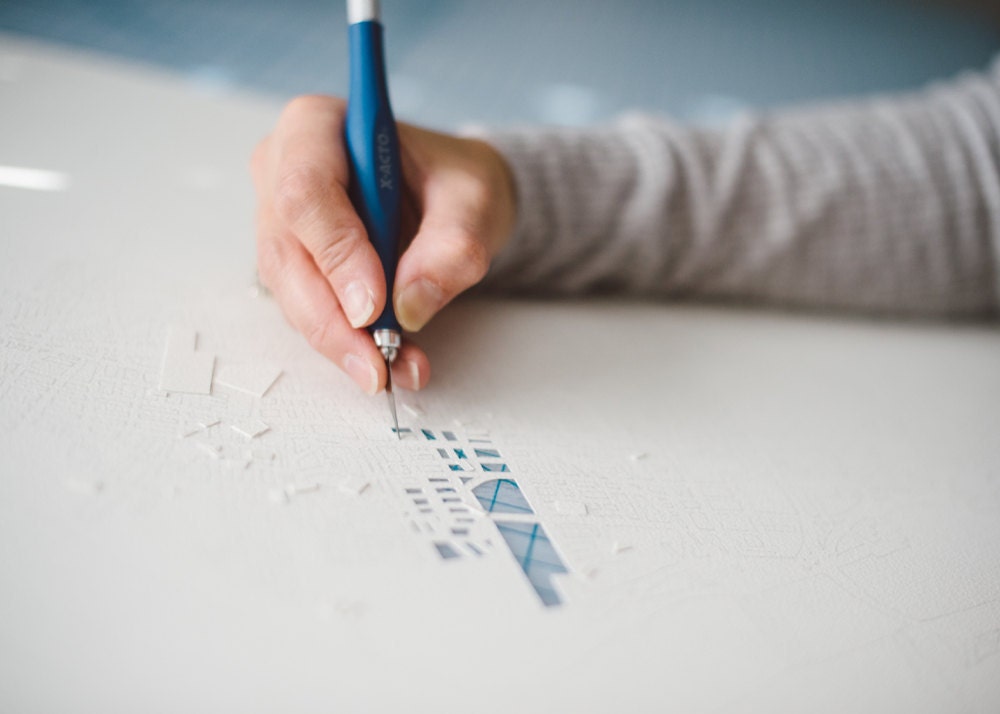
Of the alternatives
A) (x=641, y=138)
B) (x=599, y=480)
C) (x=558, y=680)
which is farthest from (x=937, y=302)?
(x=558, y=680)

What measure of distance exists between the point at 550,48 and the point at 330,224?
0.76 metres

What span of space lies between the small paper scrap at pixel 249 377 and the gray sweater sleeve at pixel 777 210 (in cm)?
19

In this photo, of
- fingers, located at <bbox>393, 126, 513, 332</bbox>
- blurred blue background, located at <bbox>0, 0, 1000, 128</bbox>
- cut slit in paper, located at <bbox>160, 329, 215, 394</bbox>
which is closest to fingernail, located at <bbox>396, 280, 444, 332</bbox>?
fingers, located at <bbox>393, 126, 513, 332</bbox>

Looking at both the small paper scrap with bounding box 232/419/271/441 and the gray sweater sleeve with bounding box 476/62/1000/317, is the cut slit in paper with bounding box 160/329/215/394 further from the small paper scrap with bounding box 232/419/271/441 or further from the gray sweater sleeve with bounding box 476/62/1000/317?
the gray sweater sleeve with bounding box 476/62/1000/317

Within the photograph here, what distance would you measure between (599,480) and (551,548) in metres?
0.06

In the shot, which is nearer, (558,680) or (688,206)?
(558,680)

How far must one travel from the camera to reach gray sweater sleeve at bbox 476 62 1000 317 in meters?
0.58

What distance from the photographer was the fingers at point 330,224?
1.34 feet

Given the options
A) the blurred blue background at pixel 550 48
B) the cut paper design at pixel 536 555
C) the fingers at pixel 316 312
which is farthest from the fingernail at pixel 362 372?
the blurred blue background at pixel 550 48

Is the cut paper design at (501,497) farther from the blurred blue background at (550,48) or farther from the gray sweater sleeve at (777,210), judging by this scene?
the blurred blue background at (550,48)

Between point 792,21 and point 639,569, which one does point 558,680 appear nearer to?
point 639,569

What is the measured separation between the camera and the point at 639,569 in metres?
0.35

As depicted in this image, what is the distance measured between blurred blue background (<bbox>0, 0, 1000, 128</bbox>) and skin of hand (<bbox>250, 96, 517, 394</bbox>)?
15.2 inches

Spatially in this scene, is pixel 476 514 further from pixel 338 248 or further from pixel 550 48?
pixel 550 48
